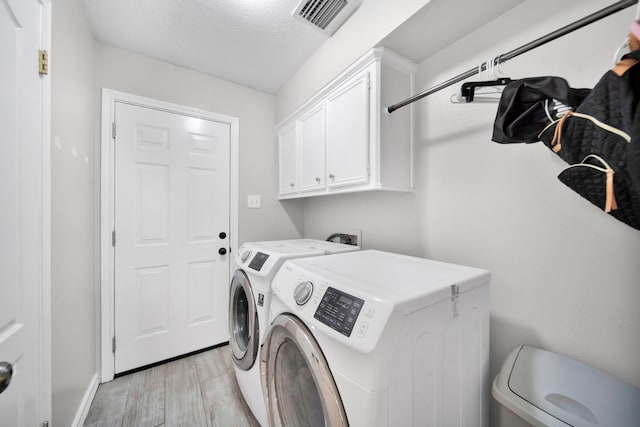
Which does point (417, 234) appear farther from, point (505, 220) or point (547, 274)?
point (547, 274)

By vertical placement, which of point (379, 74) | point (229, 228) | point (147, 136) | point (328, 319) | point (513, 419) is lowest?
point (513, 419)

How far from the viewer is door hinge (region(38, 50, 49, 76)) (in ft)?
3.02

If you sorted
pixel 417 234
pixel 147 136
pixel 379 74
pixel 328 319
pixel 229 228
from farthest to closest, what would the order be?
pixel 229 228, pixel 147 136, pixel 417 234, pixel 379 74, pixel 328 319

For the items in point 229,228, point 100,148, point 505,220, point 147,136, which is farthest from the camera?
point 229,228

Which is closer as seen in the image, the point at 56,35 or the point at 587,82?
the point at 587,82

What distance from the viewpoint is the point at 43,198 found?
952mm

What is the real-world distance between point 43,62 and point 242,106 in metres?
1.55

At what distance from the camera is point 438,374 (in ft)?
2.49

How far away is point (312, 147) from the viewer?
1915 millimetres

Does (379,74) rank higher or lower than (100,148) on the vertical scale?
higher

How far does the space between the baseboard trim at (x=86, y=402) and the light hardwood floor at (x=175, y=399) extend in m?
0.03

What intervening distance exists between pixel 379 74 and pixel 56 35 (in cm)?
160

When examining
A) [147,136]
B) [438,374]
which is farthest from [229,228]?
[438,374]

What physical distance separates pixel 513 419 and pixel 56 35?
95.2 inches
